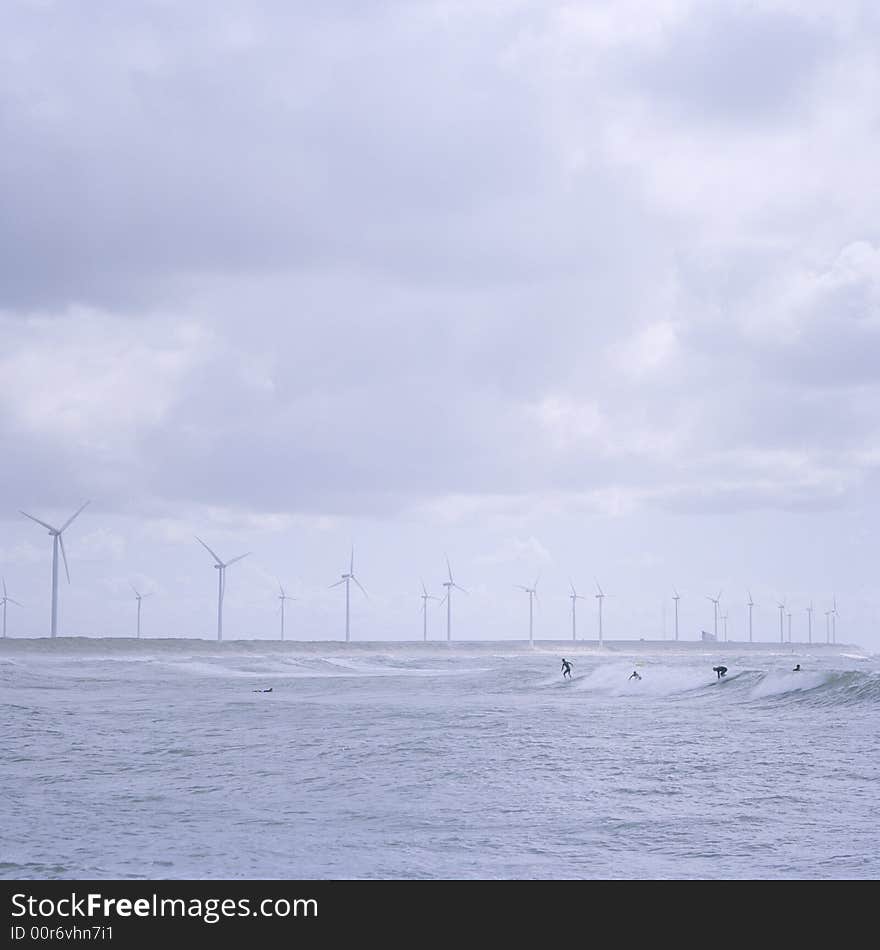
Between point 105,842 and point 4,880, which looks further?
point 105,842

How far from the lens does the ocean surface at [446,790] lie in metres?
14.6

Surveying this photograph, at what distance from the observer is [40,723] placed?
3456 cm

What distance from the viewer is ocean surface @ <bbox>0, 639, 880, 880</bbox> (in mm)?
14594

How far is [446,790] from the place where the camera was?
2067cm

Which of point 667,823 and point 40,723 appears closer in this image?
point 667,823
